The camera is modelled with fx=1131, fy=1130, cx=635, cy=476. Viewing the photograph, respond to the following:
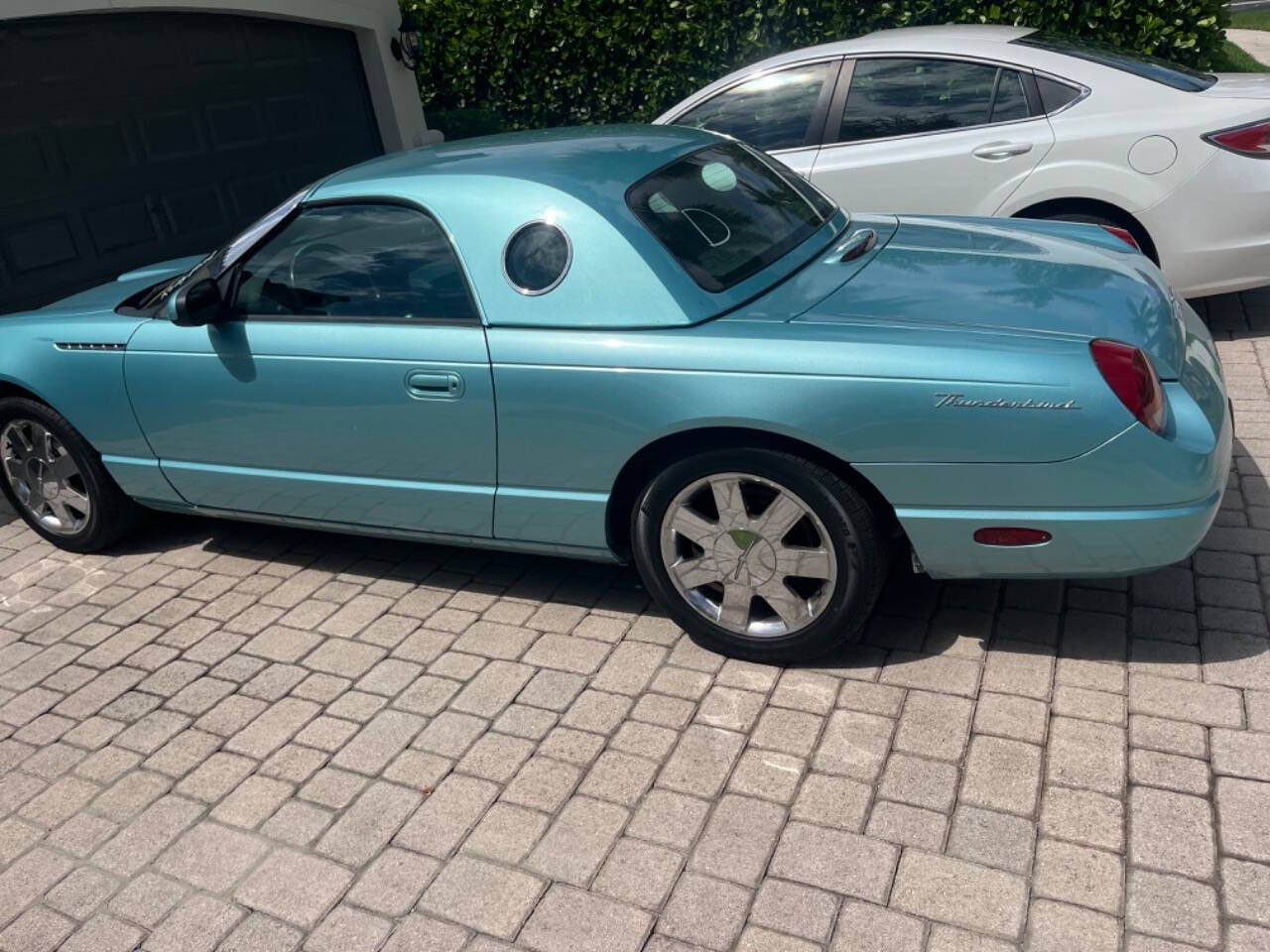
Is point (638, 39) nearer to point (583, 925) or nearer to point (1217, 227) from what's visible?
point (1217, 227)

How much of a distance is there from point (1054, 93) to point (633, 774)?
4387mm

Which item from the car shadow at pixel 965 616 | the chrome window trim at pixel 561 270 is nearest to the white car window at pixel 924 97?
the car shadow at pixel 965 616

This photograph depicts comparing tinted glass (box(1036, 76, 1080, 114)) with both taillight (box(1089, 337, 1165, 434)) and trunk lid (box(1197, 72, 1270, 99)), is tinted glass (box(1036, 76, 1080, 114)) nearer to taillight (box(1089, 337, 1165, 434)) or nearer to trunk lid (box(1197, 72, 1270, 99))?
trunk lid (box(1197, 72, 1270, 99))

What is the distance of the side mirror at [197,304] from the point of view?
4.05 m

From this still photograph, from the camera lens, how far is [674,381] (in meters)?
3.31

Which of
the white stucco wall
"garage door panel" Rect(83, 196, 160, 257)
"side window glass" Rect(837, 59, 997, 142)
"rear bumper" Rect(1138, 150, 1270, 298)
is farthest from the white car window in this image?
the white stucco wall

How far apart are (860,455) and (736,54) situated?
8.64 meters

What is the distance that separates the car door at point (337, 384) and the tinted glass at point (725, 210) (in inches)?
27.5

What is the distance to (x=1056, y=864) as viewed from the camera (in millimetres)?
2680

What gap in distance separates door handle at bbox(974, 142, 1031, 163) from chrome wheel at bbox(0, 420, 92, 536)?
15.0 ft

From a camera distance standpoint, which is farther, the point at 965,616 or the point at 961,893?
the point at 965,616

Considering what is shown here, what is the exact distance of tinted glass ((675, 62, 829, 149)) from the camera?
6.25 m

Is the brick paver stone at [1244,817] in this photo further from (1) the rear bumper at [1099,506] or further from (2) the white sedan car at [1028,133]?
(2) the white sedan car at [1028,133]

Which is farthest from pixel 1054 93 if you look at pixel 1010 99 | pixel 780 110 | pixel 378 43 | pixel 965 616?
pixel 378 43
